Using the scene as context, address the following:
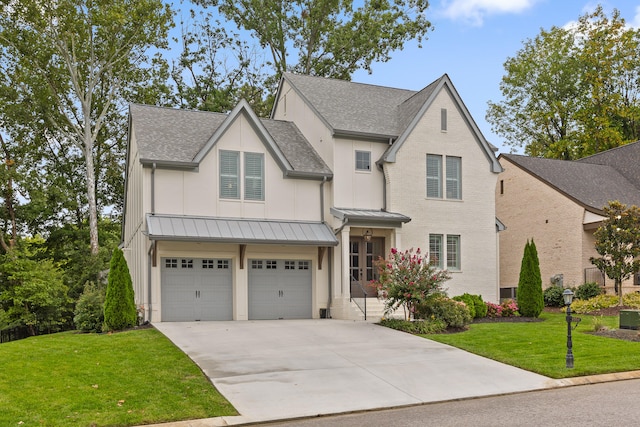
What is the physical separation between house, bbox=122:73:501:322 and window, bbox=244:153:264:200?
4cm

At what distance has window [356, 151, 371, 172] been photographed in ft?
80.4

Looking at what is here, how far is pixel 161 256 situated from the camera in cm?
2144

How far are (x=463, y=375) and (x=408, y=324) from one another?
19.3 feet

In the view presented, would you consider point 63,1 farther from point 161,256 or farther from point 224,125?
point 161,256

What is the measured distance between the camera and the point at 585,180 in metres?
32.3

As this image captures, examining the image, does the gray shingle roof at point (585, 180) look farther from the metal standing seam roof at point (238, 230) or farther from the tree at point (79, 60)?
the tree at point (79, 60)

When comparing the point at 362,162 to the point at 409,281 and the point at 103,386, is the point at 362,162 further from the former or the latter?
the point at 103,386

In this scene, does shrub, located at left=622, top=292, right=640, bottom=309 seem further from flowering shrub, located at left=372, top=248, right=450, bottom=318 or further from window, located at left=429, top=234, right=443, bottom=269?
flowering shrub, located at left=372, top=248, right=450, bottom=318

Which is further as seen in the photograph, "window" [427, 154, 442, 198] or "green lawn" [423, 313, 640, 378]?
"window" [427, 154, 442, 198]

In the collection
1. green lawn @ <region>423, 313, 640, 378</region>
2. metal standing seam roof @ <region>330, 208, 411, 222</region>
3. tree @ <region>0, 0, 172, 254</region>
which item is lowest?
green lawn @ <region>423, 313, 640, 378</region>

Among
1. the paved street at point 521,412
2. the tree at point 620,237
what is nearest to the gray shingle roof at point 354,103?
the tree at point 620,237

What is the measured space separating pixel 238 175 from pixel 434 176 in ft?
25.1

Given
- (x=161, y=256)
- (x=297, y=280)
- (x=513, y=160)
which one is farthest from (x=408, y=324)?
(x=513, y=160)

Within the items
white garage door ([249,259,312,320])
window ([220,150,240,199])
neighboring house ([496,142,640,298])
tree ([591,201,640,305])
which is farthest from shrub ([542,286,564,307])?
window ([220,150,240,199])
